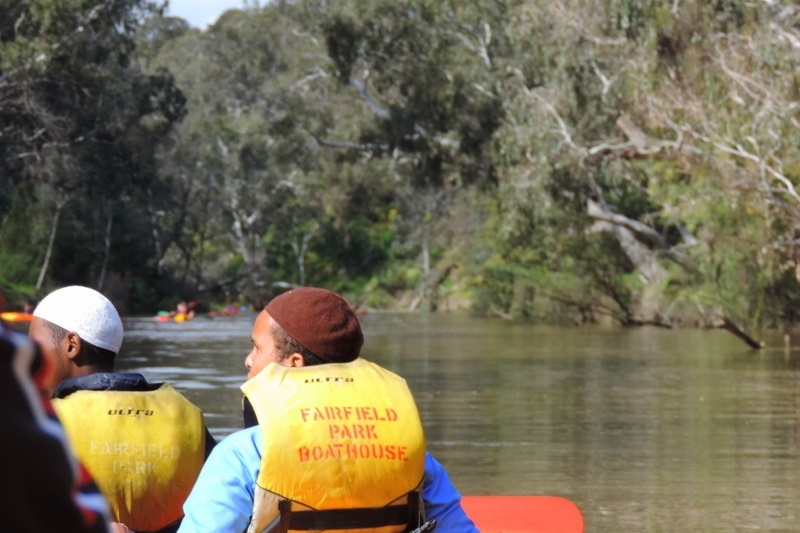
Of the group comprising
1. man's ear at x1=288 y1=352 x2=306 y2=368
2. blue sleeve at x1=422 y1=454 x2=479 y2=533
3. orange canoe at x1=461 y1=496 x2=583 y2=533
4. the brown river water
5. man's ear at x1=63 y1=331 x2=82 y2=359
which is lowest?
the brown river water

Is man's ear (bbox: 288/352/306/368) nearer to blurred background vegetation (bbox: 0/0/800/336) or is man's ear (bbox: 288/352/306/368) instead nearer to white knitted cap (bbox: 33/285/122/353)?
white knitted cap (bbox: 33/285/122/353)

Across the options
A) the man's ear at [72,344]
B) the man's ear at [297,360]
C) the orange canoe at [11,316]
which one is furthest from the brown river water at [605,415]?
the man's ear at [297,360]

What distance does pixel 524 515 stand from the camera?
4383 mm

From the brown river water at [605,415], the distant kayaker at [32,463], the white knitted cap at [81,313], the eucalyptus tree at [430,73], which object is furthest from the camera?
the eucalyptus tree at [430,73]

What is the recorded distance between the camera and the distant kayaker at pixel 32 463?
3.37ft

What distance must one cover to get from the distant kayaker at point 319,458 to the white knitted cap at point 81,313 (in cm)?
72

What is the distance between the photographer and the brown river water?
8164mm

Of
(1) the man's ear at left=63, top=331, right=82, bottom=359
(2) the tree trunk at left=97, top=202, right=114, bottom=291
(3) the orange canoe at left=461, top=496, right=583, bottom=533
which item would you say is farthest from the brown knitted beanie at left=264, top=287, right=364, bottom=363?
(2) the tree trunk at left=97, top=202, right=114, bottom=291

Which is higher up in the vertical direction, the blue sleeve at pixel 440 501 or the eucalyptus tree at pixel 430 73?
the eucalyptus tree at pixel 430 73

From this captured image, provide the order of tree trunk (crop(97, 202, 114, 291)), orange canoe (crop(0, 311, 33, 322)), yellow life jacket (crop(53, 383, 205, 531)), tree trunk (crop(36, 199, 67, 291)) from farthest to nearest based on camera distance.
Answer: tree trunk (crop(97, 202, 114, 291)), tree trunk (crop(36, 199, 67, 291)), yellow life jacket (crop(53, 383, 205, 531)), orange canoe (crop(0, 311, 33, 322))

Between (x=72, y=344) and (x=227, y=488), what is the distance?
817 mm

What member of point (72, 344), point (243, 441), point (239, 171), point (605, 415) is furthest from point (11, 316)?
point (239, 171)

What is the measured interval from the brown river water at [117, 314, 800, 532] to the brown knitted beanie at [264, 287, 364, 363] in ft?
15.3

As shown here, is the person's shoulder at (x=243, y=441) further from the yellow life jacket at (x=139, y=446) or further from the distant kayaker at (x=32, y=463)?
the distant kayaker at (x=32, y=463)
